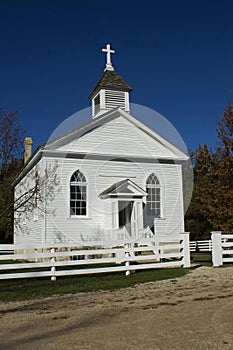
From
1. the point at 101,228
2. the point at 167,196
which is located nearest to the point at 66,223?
the point at 101,228

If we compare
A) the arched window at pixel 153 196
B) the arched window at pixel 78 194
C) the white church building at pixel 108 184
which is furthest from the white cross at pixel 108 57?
the arched window at pixel 78 194

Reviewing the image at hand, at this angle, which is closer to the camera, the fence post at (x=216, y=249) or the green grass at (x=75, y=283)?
the green grass at (x=75, y=283)

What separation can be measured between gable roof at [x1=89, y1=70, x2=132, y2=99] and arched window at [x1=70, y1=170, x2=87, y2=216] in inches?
218

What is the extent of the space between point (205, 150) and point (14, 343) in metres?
20.9

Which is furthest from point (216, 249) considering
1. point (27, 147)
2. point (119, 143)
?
point (27, 147)

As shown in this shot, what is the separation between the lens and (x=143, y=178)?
65.8ft

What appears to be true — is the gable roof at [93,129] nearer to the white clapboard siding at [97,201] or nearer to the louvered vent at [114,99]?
the white clapboard siding at [97,201]

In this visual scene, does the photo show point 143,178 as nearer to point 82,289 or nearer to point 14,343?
point 82,289

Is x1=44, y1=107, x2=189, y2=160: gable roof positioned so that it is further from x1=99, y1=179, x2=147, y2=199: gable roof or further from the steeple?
x1=99, y1=179, x2=147, y2=199: gable roof

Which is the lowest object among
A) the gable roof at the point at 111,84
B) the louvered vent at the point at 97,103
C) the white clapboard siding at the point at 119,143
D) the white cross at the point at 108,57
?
the white clapboard siding at the point at 119,143

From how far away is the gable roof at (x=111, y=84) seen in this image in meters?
21.8

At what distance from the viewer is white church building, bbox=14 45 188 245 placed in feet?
60.0

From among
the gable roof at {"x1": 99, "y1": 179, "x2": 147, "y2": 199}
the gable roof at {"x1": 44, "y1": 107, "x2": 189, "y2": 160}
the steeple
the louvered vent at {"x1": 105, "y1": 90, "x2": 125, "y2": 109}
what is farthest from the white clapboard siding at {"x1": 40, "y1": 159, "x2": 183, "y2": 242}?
the louvered vent at {"x1": 105, "y1": 90, "x2": 125, "y2": 109}

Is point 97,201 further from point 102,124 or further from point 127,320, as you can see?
point 127,320
